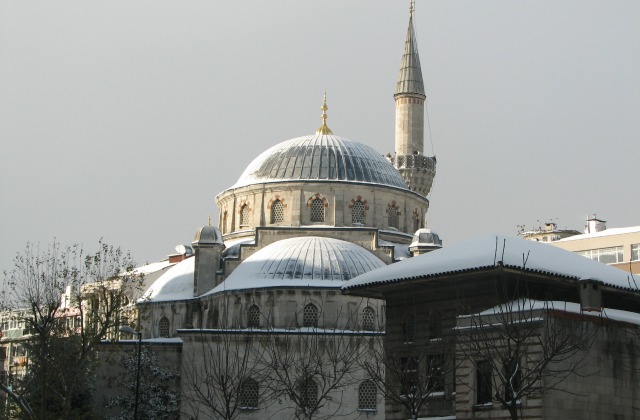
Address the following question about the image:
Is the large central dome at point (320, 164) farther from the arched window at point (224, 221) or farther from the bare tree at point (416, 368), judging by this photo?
the bare tree at point (416, 368)

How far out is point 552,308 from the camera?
88.3ft

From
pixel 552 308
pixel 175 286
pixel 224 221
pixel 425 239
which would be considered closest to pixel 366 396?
pixel 425 239

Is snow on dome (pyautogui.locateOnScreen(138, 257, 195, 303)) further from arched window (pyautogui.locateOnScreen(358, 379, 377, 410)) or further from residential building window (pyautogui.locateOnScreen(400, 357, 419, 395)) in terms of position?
residential building window (pyautogui.locateOnScreen(400, 357, 419, 395))

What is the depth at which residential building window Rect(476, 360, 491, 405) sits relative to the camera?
27469mm

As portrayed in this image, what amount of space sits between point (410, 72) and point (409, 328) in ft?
117

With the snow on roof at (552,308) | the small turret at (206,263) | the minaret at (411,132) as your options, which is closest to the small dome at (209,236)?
the small turret at (206,263)

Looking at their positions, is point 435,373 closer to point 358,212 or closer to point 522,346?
point 522,346

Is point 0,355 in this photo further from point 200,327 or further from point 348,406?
point 348,406

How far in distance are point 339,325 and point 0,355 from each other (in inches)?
1391

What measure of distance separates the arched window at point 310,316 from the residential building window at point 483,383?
17.8 m

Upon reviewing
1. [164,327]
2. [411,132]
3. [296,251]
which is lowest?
[164,327]

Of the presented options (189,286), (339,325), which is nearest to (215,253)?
(189,286)

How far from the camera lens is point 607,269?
3092 centimetres

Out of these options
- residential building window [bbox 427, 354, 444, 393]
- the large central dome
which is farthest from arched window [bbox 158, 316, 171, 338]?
residential building window [bbox 427, 354, 444, 393]
